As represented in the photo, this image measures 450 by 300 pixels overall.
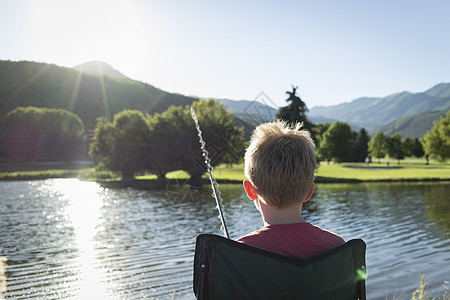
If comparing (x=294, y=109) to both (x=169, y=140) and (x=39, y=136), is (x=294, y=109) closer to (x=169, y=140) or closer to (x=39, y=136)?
(x=169, y=140)

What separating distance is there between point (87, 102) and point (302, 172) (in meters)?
168

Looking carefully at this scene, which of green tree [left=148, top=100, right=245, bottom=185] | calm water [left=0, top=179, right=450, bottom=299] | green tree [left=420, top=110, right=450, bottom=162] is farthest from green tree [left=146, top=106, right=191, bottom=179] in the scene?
green tree [left=420, top=110, right=450, bottom=162]

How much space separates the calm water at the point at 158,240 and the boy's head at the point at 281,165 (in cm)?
838

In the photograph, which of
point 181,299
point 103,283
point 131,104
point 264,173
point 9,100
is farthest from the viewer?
point 131,104

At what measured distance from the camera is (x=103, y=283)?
11.2 m

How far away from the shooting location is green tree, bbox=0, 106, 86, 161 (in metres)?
102

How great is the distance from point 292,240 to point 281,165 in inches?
15.8

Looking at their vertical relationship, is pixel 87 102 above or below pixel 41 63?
below

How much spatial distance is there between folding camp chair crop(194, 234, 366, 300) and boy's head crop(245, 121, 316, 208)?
1.11ft

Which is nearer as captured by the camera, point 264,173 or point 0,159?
point 264,173

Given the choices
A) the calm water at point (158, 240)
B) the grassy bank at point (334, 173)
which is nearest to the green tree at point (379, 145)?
the grassy bank at point (334, 173)

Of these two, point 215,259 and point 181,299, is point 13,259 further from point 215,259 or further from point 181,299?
point 215,259

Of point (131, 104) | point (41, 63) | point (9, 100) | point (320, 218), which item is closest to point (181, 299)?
point (320, 218)

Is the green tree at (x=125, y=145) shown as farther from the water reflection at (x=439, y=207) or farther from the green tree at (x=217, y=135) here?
the water reflection at (x=439, y=207)
